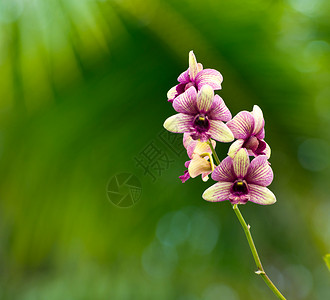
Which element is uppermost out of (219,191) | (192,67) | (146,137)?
(146,137)

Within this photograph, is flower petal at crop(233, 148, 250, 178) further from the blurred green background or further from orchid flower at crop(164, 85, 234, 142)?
the blurred green background

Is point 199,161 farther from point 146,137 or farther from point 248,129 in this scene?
point 146,137

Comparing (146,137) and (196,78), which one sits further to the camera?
(146,137)

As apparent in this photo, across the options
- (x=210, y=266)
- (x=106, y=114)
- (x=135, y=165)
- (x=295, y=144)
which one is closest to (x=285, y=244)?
(x=210, y=266)

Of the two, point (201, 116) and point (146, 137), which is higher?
point (146, 137)

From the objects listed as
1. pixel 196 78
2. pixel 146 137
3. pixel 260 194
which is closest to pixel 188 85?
pixel 196 78

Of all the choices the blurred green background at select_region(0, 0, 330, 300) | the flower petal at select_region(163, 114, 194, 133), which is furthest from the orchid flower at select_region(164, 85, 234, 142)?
the blurred green background at select_region(0, 0, 330, 300)
